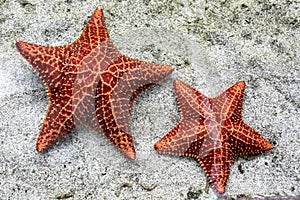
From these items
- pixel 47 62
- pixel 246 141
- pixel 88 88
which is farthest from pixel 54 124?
pixel 246 141

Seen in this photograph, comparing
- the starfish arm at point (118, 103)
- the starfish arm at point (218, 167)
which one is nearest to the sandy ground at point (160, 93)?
the starfish arm at point (218, 167)

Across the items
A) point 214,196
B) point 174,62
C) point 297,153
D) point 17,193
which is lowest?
point 17,193

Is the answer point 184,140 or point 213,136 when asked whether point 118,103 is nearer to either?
point 184,140

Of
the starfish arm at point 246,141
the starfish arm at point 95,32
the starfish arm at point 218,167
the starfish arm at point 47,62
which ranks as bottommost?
the starfish arm at point 218,167

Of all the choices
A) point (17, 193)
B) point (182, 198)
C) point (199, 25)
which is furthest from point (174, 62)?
point (17, 193)

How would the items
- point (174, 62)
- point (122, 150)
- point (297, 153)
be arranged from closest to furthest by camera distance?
point (122, 150) → point (297, 153) → point (174, 62)

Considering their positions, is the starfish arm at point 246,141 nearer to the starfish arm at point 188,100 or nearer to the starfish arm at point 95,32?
the starfish arm at point 188,100

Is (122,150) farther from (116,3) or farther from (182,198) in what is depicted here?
(116,3)
